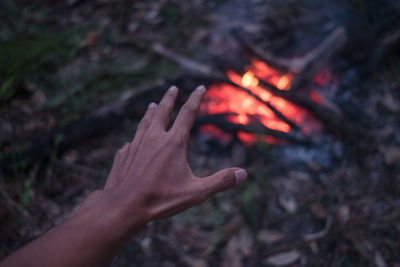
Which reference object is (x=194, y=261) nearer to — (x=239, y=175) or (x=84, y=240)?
(x=239, y=175)

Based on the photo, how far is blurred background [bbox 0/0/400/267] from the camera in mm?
2367

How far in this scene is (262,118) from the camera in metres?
3.04

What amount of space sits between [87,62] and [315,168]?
301 cm

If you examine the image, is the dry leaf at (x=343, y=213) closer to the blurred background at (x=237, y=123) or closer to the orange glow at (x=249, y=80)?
the blurred background at (x=237, y=123)

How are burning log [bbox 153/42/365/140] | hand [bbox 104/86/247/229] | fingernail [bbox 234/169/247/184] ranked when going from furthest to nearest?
burning log [bbox 153/42/365/140] < fingernail [bbox 234/169/247/184] < hand [bbox 104/86/247/229]

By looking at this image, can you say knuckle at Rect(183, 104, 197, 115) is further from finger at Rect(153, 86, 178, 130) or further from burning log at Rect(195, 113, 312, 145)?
burning log at Rect(195, 113, 312, 145)

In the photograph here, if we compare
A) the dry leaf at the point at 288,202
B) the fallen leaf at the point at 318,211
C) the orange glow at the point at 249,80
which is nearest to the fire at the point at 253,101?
the orange glow at the point at 249,80

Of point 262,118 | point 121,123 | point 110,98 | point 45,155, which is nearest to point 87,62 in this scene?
point 110,98

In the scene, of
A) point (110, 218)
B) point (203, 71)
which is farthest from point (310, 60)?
point (110, 218)

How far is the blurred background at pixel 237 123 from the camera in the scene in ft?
7.77

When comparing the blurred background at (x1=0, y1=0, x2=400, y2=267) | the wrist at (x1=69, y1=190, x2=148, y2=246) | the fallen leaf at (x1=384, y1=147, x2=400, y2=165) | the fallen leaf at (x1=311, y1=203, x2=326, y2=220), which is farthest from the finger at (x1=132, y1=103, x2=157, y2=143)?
the fallen leaf at (x1=384, y1=147, x2=400, y2=165)

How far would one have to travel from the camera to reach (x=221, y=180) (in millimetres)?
1473

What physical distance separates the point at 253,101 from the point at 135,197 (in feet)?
7.10

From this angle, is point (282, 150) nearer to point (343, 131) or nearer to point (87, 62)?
point (343, 131)
